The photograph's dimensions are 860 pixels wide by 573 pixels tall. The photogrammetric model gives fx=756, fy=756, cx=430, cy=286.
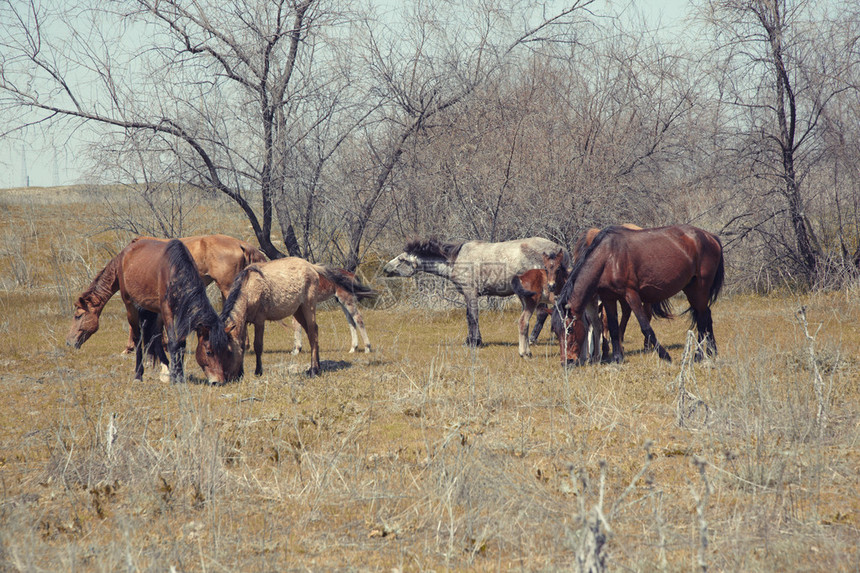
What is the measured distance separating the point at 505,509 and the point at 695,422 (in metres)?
2.67

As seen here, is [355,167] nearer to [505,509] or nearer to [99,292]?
[99,292]

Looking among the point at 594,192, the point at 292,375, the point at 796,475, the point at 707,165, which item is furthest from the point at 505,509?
the point at 707,165

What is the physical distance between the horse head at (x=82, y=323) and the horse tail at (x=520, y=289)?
667 centimetres

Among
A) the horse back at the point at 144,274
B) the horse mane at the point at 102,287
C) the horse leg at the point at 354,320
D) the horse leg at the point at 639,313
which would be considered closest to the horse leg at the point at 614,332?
the horse leg at the point at 639,313

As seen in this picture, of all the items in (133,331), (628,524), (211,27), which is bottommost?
(628,524)

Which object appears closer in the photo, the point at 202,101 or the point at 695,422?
the point at 695,422

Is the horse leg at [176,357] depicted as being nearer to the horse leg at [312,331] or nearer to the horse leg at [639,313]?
the horse leg at [312,331]

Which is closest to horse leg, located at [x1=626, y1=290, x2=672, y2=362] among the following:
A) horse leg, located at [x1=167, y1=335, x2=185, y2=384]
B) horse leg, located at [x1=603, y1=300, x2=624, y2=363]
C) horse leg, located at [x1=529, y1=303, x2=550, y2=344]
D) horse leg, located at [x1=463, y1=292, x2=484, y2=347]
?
horse leg, located at [x1=603, y1=300, x2=624, y2=363]

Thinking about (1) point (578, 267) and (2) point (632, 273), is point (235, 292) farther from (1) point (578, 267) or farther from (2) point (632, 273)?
(2) point (632, 273)

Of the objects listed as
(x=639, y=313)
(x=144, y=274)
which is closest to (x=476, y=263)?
(x=639, y=313)

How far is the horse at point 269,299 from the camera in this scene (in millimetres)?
9734

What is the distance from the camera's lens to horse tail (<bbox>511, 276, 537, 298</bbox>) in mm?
12664

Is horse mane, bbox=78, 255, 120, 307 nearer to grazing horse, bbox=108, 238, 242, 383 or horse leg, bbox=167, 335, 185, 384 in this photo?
grazing horse, bbox=108, 238, 242, 383

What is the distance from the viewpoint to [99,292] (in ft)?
36.3
